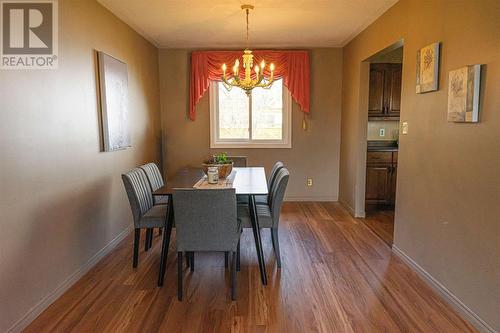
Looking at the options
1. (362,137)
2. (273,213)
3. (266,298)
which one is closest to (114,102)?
(273,213)

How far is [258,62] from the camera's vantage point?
17.7 feet

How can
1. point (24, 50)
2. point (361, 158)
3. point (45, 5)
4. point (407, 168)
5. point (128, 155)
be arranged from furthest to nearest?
point (361, 158), point (128, 155), point (407, 168), point (45, 5), point (24, 50)

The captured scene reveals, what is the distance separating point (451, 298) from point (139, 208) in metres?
2.60

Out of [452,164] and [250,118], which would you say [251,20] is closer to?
[250,118]

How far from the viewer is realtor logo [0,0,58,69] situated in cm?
217

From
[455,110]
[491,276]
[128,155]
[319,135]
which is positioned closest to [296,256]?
[491,276]

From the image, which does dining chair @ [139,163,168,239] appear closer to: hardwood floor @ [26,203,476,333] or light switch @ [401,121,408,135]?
hardwood floor @ [26,203,476,333]

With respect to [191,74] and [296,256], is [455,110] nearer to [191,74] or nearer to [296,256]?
[296,256]

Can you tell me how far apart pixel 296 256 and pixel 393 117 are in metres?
2.92

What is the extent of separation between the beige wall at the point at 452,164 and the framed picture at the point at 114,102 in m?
2.95

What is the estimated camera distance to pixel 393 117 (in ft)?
16.8

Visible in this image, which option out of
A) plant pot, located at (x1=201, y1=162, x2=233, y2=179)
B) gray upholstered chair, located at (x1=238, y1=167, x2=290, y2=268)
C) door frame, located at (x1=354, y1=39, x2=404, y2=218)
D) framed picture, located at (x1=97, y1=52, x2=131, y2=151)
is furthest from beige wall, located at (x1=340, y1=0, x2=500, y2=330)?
framed picture, located at (x1=97, y1=52, x2=131, y2=151)

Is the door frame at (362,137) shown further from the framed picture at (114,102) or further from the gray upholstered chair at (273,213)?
the framed picture at (114,102)

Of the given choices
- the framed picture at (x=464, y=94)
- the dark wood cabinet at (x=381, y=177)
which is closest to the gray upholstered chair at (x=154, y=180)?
the framed picture at (x=464, y=94)
